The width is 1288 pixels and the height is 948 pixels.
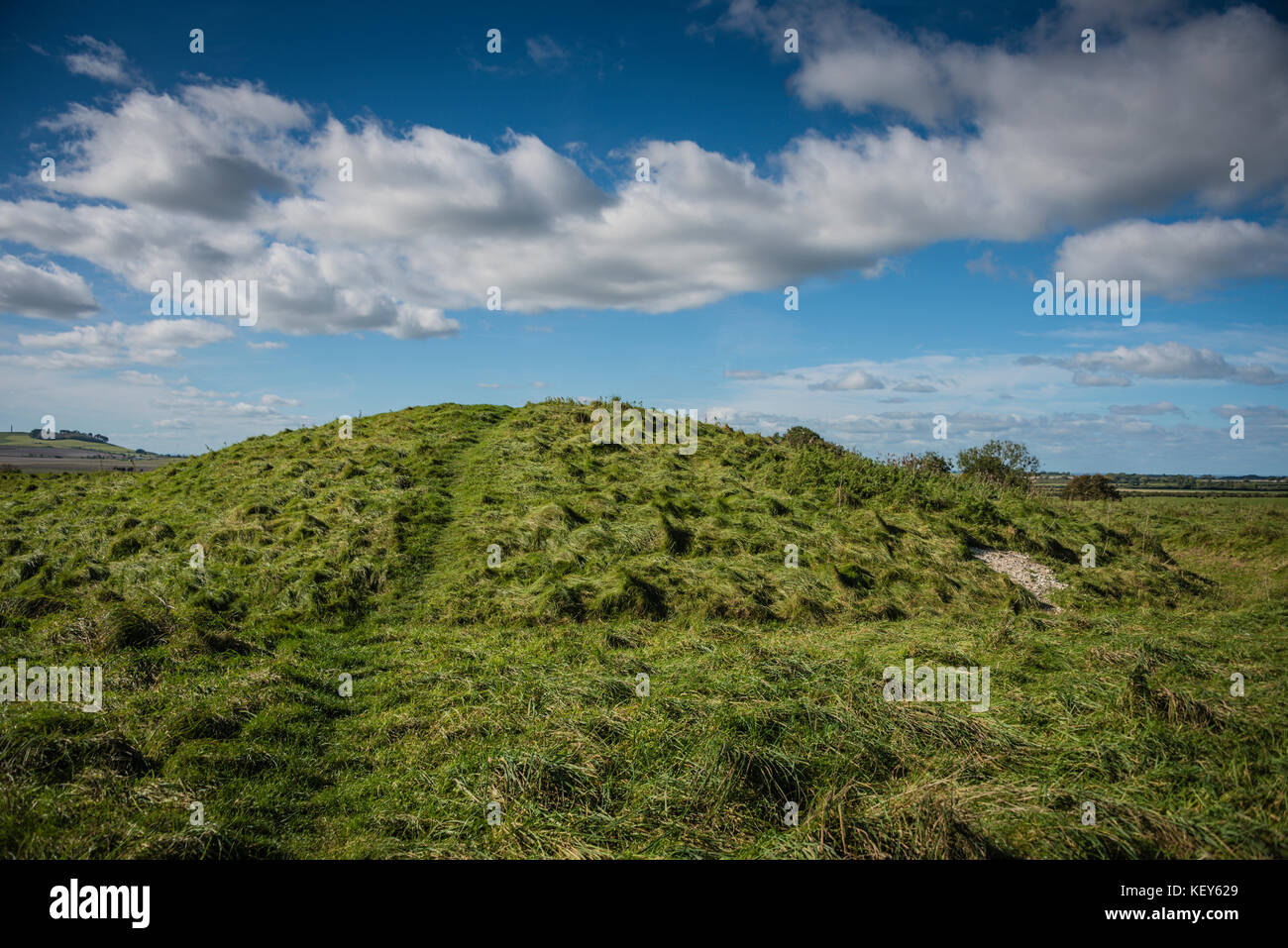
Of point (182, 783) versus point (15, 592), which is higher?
point (15, 592)

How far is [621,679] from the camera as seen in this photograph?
318 inches

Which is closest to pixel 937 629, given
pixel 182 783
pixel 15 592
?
pixel 182 783

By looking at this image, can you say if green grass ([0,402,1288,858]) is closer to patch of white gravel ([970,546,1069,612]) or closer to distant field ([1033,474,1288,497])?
patch of white gravel ([970,546,1069,612])

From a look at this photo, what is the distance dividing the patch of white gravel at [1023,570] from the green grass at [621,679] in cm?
41

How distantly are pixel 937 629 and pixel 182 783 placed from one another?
11.3 metres

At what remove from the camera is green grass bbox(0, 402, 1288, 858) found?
4.93m

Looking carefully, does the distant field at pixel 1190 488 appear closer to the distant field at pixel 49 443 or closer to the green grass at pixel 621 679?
the green grass at pixel 621 679

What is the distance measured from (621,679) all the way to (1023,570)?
12627 millimetres

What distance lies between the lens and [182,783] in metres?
5.34

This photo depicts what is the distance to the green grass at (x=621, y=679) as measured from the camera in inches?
194

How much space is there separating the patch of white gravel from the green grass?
0.41 m

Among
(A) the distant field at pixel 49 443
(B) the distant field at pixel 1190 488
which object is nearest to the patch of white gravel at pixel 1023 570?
(B) the distant field at pixel 1190 488
